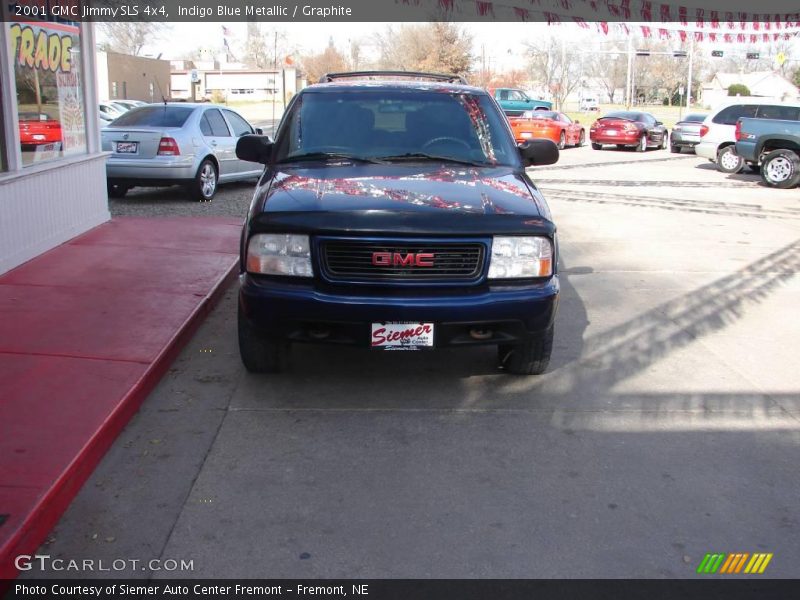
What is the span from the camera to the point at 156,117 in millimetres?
12828

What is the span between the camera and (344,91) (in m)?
6.04

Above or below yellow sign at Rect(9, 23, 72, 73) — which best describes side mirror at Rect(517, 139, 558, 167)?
below

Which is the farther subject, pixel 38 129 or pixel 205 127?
pixel 205 127

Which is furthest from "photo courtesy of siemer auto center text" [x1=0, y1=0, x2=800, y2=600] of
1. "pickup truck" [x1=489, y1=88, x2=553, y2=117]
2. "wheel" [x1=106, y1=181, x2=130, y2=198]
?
"pickup truck" [x1=489, y1=88, x2=553, y2=117]

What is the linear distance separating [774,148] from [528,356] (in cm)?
1534

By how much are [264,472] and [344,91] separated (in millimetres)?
3165

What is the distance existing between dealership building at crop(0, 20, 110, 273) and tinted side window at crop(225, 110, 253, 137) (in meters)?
4.59

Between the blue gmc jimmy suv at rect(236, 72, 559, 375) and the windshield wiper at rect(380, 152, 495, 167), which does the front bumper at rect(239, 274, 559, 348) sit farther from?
the windshield wiper at rect(380, 152, 495, 167)

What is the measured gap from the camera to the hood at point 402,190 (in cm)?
455

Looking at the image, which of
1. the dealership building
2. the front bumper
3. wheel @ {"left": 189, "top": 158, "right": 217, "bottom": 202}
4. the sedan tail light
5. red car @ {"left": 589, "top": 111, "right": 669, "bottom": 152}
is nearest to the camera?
the front bumper

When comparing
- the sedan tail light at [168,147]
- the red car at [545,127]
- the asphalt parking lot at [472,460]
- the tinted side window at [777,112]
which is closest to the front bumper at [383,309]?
the asphalt parking lot at [472,460]

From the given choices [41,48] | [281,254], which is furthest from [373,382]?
[41,48]

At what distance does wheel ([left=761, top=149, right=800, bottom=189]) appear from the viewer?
1745 centimetres

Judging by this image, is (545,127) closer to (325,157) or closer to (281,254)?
(325,157)
